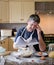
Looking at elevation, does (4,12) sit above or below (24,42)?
above

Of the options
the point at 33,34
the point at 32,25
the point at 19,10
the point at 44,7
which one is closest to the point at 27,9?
the point at 19,10

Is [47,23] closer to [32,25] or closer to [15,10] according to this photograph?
[15,10]

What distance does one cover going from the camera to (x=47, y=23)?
481 cm

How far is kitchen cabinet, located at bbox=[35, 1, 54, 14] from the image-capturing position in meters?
4.63

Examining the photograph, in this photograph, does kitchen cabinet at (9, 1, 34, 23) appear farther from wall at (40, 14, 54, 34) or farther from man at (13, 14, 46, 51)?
man at (13, 14, 46, 51)

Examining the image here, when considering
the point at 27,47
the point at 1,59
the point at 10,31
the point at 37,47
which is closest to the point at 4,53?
the point at 1,59

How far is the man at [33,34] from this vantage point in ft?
7.21

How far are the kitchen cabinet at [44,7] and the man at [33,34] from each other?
2.32m

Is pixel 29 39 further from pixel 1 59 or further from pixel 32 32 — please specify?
pixel 1 59

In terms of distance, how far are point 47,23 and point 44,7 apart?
485 mm

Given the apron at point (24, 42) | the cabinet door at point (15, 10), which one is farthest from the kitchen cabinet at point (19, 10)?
the apron at point (24, 42)

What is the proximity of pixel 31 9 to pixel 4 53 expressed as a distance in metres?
2.85

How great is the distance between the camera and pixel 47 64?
1718 mm

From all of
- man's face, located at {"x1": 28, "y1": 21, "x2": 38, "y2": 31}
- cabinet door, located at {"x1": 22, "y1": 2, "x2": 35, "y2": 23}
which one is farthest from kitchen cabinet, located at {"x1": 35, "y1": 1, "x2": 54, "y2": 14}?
man's face, located at {"x1": 28, "y1": 21, "x2": 38, "y2": 31}
